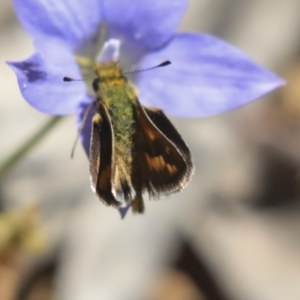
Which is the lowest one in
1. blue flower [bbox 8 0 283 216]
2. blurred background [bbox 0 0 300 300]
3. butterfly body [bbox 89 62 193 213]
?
blurred background [bbox 0 0 300 300]

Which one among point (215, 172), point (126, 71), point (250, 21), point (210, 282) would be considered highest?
point (126, 71)

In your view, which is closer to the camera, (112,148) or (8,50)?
(112,148)

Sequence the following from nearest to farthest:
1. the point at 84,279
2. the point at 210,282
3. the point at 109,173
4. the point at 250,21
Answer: the point at 109,173, the point at 84,279, the point at 210,282, the point at 250,21

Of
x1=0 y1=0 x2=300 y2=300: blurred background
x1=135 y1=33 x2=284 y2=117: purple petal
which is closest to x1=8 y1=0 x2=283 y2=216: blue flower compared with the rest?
x1=135 y1=33 x2=284 y2=117: purple petal

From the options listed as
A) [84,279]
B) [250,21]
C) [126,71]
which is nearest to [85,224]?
[84,279]

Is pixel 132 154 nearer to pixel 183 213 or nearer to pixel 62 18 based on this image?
pixel 62 18

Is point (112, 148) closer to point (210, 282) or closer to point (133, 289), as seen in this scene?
point (133, 289)

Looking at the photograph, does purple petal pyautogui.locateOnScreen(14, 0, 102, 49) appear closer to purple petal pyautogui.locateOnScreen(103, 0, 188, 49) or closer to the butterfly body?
purple petal pyautogui.locateOnScreen(103, 0, 188, 49)
